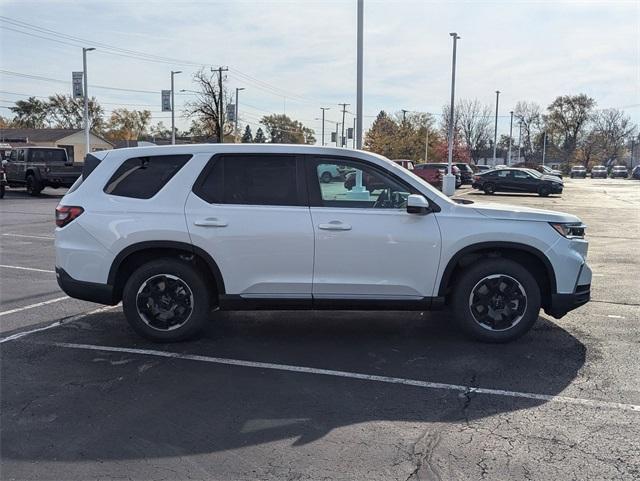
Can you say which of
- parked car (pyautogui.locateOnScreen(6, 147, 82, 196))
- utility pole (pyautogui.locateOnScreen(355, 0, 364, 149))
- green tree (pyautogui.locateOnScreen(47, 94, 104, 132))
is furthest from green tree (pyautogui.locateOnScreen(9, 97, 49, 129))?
utility pole (pyautogui.locateOnScreen(355, 0, 364, 149))

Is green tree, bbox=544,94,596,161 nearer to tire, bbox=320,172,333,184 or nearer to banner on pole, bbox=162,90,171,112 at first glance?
banner on pole, bbox=162,90,171,112

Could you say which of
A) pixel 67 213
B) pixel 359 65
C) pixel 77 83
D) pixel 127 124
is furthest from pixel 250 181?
pixel 127 124

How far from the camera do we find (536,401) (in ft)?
13.8

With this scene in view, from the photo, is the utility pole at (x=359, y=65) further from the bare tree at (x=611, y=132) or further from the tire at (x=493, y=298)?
the bare tree at (x=611, y=132)

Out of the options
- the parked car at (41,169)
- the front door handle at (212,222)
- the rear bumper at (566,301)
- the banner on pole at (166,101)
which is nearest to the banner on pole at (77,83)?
the banner on pole at (166,101)

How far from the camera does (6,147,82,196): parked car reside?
24.7m

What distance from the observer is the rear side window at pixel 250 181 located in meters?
5.28

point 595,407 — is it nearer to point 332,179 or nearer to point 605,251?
point 332,179

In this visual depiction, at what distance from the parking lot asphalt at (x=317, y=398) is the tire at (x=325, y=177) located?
1.56 meters

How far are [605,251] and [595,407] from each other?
27.3 feet

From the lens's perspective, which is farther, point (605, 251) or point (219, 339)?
point (605, 251)

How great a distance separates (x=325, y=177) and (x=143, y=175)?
1738mm

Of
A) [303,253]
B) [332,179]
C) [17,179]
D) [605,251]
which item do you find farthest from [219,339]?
[17,179]

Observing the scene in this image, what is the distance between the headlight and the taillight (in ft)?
14.5
